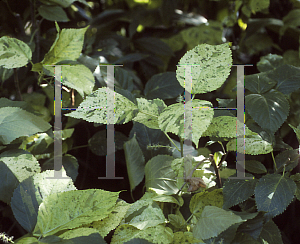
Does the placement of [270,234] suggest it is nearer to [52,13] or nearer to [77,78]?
[77,78]

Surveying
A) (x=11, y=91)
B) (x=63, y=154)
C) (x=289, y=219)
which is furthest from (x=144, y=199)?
(x=11, y=91)

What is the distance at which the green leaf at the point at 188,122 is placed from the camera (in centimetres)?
24

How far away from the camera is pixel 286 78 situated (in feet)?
1.35

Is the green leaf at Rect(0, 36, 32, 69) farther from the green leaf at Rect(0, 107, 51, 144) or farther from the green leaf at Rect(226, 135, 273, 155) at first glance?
the green leaf at Rect(226, 135, 273, 155)

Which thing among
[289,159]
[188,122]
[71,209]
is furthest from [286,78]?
[71,209]

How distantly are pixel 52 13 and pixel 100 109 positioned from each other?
358 millimetres

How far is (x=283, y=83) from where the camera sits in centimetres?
Answer: 41

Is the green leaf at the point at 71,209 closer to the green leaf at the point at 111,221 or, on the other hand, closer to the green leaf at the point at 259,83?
the green leaf at the point at 111,221

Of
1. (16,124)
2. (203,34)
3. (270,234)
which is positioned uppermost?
(203,34)

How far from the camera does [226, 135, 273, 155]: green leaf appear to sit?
12.6 inches

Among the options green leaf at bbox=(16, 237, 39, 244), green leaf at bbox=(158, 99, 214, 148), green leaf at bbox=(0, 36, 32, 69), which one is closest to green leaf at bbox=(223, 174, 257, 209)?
green leaf at bbox=(158, 99, 214, 148)

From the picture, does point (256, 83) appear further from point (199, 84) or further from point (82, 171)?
point (82, 171)

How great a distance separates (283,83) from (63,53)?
1.15ft

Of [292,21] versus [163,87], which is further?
[292,21]
